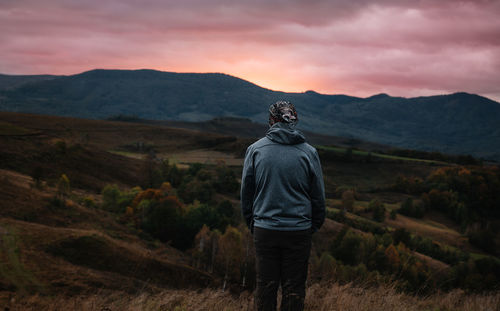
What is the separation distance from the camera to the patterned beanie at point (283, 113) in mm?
4859

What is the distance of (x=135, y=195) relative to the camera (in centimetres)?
7481

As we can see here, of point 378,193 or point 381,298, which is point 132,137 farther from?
point 381,298

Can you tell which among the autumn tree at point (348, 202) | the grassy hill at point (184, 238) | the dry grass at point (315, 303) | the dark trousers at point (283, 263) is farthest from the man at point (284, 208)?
the autumn tree at point (348, 202)

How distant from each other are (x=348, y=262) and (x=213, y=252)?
30212 millimetres

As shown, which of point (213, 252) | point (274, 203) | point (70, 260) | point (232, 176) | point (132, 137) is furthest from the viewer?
point (132, 137)

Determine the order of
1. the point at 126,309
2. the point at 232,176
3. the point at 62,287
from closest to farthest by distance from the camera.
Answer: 1. the point at 126,309
2. the point at 62,287
3. the point at 232,176

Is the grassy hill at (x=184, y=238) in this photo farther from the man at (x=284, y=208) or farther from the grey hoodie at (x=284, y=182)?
the grey hoodie at (x=284, y=182)

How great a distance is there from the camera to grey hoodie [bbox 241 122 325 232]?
4.57 m

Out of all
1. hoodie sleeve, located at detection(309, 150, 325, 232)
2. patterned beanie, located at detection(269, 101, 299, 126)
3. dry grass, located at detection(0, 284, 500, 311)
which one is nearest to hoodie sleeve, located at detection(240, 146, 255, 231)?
patterned beanie, located at detection(269, 101, 299, 126)

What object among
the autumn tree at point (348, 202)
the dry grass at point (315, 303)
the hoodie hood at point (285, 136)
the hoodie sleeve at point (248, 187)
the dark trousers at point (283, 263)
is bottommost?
the autumn tree at point (348, 202)

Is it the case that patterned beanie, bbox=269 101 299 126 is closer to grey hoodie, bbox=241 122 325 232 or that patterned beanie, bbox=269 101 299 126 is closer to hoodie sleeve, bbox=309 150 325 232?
grey hoodie, bbox=241 122 325 232

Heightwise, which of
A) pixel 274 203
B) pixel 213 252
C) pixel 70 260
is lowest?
pixel 213 252

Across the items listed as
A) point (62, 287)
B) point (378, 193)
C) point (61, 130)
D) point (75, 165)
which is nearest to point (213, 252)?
point (62, 287)

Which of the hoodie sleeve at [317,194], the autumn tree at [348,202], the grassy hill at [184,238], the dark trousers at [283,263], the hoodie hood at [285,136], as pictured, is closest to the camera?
the dark trousers at [283,263]
